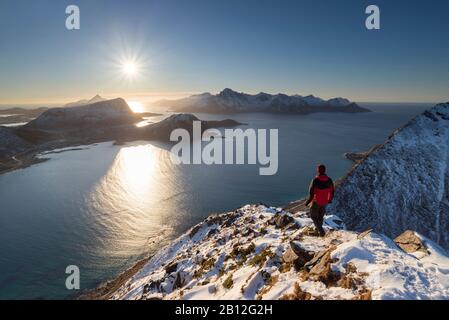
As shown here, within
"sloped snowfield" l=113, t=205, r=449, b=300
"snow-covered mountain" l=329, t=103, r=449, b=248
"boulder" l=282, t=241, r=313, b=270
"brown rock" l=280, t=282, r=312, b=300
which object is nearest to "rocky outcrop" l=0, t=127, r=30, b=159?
"sloped snowfield" l=113, t=205, r=449, b=300

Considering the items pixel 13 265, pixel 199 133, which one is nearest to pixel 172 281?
pixel 13 265

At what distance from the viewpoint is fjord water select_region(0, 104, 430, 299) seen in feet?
133

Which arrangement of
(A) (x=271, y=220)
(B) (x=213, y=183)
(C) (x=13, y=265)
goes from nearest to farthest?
(A) (x=271, y=220) → (C) (x=13, y=265) → (B) (x=213, y=183)

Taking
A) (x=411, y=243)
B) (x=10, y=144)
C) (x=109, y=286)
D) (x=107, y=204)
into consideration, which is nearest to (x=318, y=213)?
(x=411, y=243)

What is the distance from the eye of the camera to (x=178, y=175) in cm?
8769

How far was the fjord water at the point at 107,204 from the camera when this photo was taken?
40594 mm

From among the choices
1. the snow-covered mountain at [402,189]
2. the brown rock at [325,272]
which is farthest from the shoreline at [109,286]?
the snow-covered mountain at [402,189]

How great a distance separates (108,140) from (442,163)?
16164cm

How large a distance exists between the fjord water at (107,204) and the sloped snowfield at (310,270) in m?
24.9

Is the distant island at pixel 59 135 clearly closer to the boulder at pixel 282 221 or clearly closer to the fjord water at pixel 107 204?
the fjord water at pixel 107 204

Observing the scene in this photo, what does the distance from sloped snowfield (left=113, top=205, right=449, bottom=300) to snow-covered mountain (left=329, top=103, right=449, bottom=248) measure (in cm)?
3244

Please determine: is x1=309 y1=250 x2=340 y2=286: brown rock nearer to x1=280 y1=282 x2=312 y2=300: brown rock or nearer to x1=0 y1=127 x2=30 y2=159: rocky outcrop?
x1=280 y1=282 x2=312 y2=300: brown rock

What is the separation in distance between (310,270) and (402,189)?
4954 centimetres
